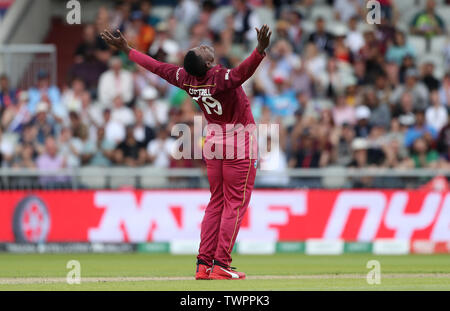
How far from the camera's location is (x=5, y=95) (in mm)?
21281

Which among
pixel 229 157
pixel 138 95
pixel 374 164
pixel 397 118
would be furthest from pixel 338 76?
pixel 229 157

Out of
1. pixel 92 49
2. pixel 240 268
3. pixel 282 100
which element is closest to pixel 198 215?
pixel 282 100

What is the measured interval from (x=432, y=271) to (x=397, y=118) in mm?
8257

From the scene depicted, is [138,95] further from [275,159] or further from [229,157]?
[229,157]

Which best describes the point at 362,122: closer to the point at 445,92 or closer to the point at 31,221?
the point at 445,92

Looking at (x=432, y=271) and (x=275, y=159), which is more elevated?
(x=275, y=159)

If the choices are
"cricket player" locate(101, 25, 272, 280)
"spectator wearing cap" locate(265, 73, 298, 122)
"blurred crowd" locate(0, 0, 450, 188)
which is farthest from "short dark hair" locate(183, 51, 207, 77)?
"spectator wearing cap" locate(265, 73, 298, 122)

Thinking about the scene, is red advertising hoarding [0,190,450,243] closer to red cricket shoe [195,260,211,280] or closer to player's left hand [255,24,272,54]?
red cricket shoe [195,260,211,280]

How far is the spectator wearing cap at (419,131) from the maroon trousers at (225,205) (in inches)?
381

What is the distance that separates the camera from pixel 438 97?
70.0 feet

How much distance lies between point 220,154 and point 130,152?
8.84m

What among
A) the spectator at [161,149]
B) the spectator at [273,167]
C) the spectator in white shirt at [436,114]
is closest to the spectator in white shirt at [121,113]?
the spectator at [161,149]

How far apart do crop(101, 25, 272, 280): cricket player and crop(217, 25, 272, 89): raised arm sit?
0.18 meters

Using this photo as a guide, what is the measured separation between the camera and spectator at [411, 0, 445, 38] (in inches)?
949
